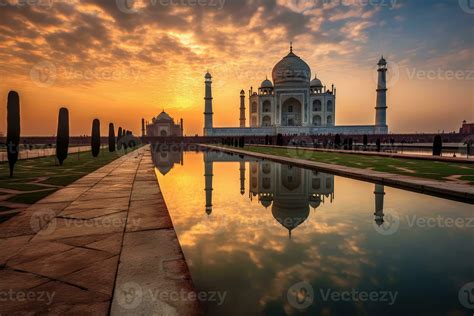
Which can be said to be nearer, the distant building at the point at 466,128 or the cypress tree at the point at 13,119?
the cypress tree at the point at 13,119

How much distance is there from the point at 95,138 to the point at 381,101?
40480 millimetres

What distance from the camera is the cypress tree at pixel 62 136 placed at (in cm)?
1230

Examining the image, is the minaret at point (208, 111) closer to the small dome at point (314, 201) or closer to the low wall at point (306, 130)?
the low wall at point (306, 130)

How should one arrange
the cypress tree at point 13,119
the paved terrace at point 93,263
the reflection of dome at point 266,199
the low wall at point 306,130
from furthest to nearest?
the low wall at point 306,130 < the cypress tree at point 13,119 < the reflection of dome at point 266,199 < the paved terrace at point 93,263

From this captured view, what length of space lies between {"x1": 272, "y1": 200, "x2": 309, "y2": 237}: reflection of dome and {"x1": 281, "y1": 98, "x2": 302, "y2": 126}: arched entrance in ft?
165

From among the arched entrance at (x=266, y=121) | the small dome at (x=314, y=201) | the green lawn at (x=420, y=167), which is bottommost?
the small dome at (x=314, y=201)

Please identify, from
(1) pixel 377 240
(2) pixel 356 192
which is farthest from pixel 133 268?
(2) pixel 356 192

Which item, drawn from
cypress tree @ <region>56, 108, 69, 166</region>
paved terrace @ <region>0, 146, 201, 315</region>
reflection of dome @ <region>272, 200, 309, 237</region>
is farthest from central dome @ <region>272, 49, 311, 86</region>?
paved terrace @ <region>0, 146, 201, 315</region>

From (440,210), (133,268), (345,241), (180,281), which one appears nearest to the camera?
(180,281)

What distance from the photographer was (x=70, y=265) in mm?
2496

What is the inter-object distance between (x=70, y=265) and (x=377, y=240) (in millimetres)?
3038

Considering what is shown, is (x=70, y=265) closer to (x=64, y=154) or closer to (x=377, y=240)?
(x=377, y=240)

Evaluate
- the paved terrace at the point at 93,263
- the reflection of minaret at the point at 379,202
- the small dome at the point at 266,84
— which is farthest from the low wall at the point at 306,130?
the paved terrace at the point at 93,263

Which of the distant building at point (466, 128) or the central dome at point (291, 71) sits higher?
the central dome at point (291, 71)
